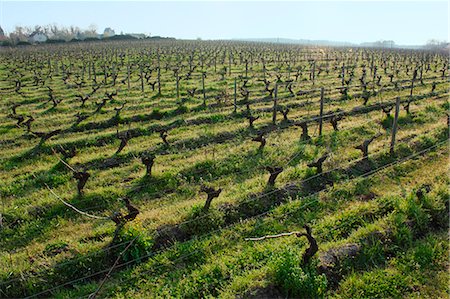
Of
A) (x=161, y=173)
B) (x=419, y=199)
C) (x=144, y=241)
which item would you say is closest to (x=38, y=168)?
(x=161, y=173)

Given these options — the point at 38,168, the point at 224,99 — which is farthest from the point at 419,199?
the point at 224,99

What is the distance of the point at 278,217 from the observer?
25.5 ft

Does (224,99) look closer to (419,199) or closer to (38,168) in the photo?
(38,168)

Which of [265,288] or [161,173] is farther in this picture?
[161,173]

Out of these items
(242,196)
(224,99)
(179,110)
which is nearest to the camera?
(242,196)

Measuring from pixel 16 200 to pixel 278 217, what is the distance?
6.63 meters

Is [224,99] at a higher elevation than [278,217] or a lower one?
higher

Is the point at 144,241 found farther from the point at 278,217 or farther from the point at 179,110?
the point at 179,110

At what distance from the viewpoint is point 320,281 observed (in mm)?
5441

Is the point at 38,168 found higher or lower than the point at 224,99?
lower

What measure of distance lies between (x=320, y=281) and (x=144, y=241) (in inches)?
129

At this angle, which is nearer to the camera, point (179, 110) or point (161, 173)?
point (161, 173)

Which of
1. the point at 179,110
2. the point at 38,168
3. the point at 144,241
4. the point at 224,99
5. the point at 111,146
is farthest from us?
the point at 224,99

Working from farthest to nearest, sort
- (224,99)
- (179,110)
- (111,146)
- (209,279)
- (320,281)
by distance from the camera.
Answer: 1. (224,99)
2. (179,110)
3. (111,146)
4. (209,279)
5. (320,281)
